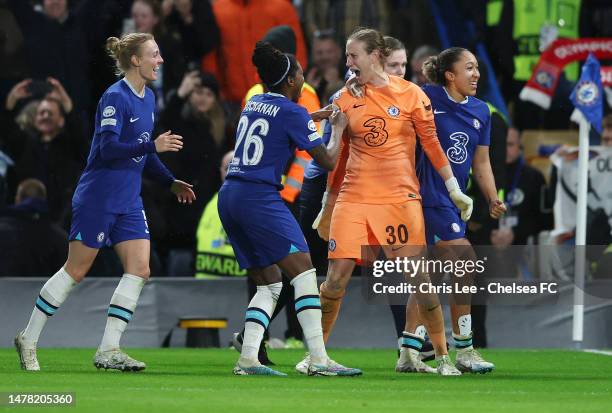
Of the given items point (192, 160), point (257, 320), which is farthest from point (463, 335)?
point (192, 160)

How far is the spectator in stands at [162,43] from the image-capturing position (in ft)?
52.5

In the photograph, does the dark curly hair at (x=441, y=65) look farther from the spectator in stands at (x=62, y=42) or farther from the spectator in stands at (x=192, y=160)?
the spectator in stands at (x=62, y=42)

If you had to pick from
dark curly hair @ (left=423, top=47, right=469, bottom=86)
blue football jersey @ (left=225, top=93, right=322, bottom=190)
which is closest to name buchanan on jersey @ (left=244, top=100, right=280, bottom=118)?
blue football jersey @ (left=225, top=93, right=322, bottom=190)

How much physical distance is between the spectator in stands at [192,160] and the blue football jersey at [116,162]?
5.16 meters

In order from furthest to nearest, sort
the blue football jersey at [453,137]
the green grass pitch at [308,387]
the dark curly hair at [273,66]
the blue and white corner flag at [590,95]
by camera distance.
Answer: the blue and white corner flag at [590,95], the blue football jersey at [453,137], the dark curly hair at [273,66], the green grass pitch at [308,387]

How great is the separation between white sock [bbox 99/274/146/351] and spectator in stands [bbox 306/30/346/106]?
5.42m

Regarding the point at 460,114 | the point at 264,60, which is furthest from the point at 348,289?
the point at 264,60

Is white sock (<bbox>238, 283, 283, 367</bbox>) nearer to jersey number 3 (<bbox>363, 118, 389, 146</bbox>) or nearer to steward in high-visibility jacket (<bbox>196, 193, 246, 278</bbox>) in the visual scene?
jersey number 3 (<bbox>363, 118, 389, 146</bbox>)

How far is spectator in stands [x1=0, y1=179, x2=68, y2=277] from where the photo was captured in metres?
14.4

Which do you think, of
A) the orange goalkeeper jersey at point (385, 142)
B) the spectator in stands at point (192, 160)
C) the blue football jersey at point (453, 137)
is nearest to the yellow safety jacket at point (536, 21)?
the spectator in stands at point (192, 160)

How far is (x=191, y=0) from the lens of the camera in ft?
53.1

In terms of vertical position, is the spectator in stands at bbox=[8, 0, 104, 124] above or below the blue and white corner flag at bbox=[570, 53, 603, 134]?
above

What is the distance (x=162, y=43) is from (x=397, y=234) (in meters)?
6.67

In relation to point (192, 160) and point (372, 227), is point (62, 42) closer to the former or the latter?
point (192, 160)
